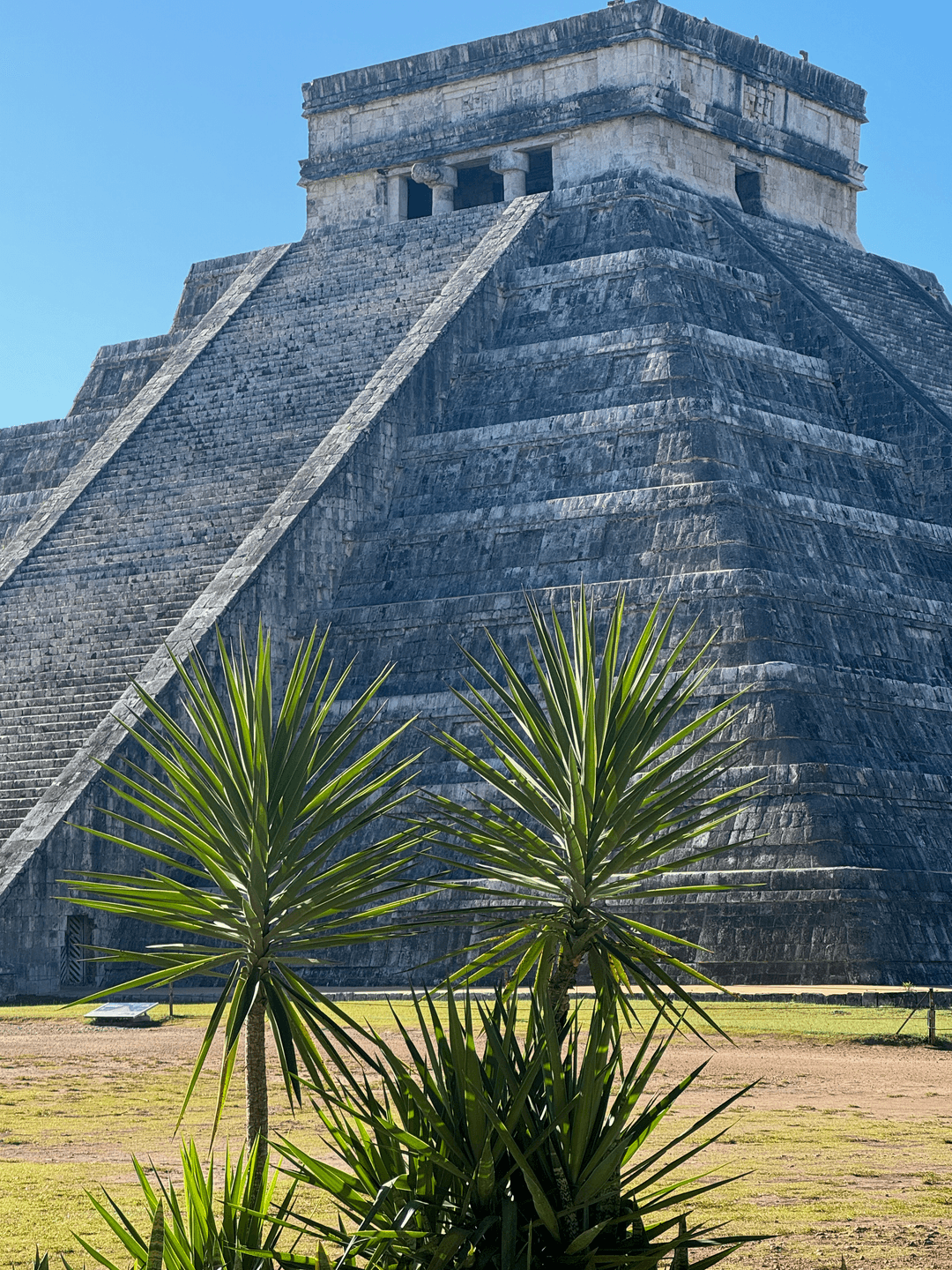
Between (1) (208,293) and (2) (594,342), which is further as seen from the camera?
(1) (208,293)

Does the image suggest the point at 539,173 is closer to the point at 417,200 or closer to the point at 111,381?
the point at 417,200

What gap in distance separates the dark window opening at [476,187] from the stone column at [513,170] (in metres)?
1.00

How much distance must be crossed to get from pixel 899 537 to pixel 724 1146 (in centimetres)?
1480

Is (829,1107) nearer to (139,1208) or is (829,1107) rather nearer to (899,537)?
(139,1208)

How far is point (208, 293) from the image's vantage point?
1353 inches

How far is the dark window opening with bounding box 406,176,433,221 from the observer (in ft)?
108

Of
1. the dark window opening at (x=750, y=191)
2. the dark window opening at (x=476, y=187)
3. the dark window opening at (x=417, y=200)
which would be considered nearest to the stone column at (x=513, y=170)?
the dark window opening at (x=476, y=187)

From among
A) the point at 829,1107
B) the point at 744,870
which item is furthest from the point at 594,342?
the point at 829,1107

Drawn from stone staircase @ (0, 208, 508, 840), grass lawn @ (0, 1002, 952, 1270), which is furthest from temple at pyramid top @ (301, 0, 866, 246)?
grass lawn @ (0, 1002, 952, 1270)

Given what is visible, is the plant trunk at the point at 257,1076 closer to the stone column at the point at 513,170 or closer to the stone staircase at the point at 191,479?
the stone staircase at the point at 191,479

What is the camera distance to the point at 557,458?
24172 millimetres

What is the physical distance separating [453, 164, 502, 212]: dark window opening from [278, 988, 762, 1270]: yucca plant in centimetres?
2739

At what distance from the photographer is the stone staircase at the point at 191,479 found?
78.2ft

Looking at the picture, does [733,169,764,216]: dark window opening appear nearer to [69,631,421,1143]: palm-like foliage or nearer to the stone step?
the stone step
